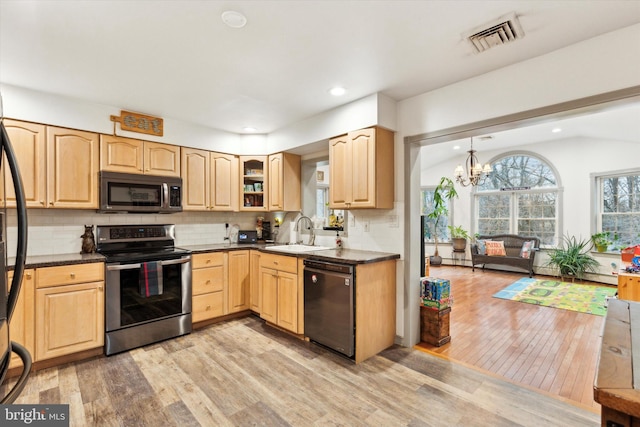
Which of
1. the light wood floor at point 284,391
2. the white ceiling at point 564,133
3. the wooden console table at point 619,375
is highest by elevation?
the white ceiling at point 564,133

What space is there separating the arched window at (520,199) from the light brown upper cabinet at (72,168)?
790 centimetres

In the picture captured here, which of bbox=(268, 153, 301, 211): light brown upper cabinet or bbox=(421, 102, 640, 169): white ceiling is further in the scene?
bbox=(421, 102, 640, 169): white ceiling

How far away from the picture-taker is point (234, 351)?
3.04 metres

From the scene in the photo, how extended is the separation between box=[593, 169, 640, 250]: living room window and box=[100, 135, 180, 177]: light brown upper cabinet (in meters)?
7.78

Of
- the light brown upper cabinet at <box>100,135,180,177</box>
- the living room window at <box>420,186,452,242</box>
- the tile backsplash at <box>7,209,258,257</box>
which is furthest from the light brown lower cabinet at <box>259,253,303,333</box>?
the living room window at <box>420,186,452,242</box>

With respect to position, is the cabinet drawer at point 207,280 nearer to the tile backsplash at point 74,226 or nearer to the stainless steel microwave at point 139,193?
the tile backsplash at point 74,226

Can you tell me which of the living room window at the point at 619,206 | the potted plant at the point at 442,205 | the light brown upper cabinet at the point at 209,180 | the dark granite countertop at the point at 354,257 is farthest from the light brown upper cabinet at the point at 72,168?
the living room window at the point at 619,206

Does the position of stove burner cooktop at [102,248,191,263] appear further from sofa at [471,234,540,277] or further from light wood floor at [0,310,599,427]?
sofa at [471,234,540,277]

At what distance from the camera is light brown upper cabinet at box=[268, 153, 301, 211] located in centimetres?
423

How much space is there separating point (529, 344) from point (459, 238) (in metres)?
4.95

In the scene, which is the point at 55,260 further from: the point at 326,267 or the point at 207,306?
the point at 326,267

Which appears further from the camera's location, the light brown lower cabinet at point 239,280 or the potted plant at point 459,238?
the potted plant at point 459,238

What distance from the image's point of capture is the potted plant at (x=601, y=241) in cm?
607


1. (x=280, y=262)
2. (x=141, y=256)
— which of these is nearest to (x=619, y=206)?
(x=280, y=262)
